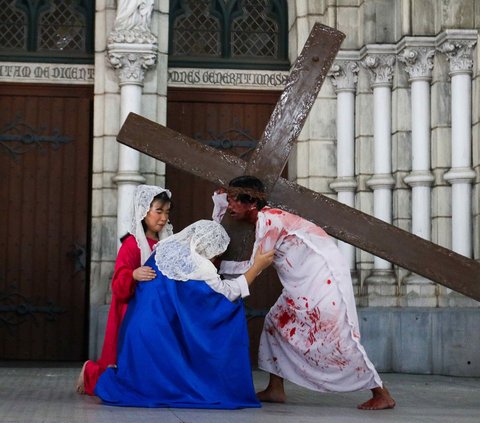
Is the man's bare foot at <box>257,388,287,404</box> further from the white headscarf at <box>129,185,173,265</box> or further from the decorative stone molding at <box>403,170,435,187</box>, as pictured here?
the decorative stone molding at <box>403,170,435,187</box>

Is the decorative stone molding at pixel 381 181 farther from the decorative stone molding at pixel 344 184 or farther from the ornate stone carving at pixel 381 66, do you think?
the ornate stone carving at pixel 381 66

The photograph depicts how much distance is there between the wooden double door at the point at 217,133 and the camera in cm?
1366

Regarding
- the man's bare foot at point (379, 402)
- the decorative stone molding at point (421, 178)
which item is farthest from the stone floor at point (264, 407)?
the decorative stone molding at point (421, 178)

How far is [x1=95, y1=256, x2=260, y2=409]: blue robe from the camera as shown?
8.16m

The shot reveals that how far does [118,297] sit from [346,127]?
17.9 ft

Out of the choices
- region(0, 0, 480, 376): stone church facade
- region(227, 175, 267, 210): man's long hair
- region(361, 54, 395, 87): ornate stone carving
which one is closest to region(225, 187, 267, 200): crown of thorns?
region(227, 175, 267, 210): man's long hair

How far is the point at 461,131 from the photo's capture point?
12781 millimetres

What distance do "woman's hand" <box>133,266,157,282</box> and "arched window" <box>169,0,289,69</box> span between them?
5.71 metres

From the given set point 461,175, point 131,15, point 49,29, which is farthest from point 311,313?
point 49,29

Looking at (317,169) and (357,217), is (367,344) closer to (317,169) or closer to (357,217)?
(317,169)

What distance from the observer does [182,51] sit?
14.0 metres

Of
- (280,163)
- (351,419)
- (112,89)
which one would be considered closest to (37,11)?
(112,89)

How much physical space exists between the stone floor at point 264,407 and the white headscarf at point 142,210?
1.07 m

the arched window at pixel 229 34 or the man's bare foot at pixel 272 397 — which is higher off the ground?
the arched window at pixel 229 34
